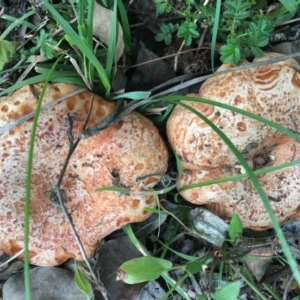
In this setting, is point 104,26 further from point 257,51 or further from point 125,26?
point 257,51

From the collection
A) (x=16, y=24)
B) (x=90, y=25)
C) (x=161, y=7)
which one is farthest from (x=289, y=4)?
(x=16, y=24)

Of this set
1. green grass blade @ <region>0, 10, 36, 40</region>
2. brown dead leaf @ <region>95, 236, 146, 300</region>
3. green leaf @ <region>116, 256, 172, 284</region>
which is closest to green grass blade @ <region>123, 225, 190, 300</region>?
brown dead leaf @ <region>95, 236, 146, 300</region>

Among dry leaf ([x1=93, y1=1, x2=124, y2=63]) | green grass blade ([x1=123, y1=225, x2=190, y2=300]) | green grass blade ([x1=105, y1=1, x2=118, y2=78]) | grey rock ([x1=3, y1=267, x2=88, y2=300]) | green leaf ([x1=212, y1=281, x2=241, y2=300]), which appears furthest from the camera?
grey rock ([x1=3, y1=267, x2=88, y2=300])

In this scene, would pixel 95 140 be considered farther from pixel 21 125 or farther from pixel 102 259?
pixel 102 259

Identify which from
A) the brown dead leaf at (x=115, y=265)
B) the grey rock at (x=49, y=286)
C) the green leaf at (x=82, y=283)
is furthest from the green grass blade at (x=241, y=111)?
the grey rock at (x=49, y=286)

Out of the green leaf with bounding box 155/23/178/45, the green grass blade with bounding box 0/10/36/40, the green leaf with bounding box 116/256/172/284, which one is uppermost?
the green grass blade with bounding box 0/10/36/40

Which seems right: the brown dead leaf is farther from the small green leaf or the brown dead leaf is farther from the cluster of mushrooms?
the small green leaf
